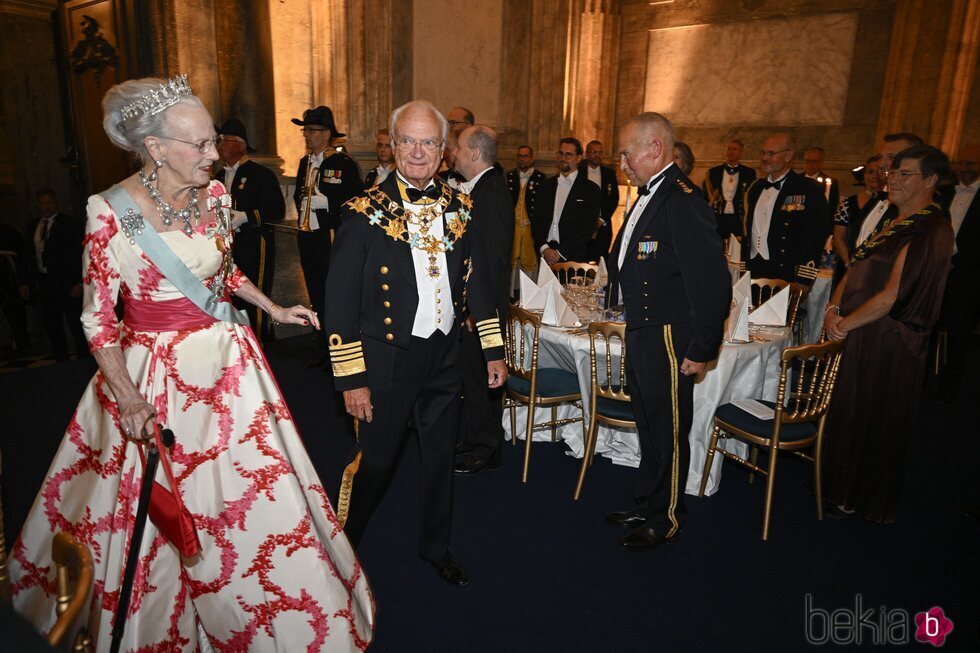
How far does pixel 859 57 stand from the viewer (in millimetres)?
8672

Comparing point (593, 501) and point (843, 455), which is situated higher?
point (843, 455)

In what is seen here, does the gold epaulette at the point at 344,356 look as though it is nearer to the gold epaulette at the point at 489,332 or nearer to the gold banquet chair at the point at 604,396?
the gold epaulette at the point at 489,332

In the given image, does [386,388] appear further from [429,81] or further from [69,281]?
[429,81]

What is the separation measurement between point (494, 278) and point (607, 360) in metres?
0.77

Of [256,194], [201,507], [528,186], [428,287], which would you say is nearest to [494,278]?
[428,287]

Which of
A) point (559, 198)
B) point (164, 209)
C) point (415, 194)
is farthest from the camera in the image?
point (559, 198)

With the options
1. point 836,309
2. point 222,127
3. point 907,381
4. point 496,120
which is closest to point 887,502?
point 907,381

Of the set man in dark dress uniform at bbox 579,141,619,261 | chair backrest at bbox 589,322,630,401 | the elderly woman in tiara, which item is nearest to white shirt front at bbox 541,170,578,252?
man in dark dress uniform at bbox 579,141,619,261

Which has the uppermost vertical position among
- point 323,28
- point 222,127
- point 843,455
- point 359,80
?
point 323,28

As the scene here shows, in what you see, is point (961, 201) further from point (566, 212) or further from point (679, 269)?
point (679, 269)

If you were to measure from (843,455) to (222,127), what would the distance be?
5457mm

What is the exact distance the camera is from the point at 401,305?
7.34ft

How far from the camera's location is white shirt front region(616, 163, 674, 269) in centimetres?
271

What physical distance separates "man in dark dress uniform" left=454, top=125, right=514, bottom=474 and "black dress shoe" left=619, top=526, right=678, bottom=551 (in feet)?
3.38
